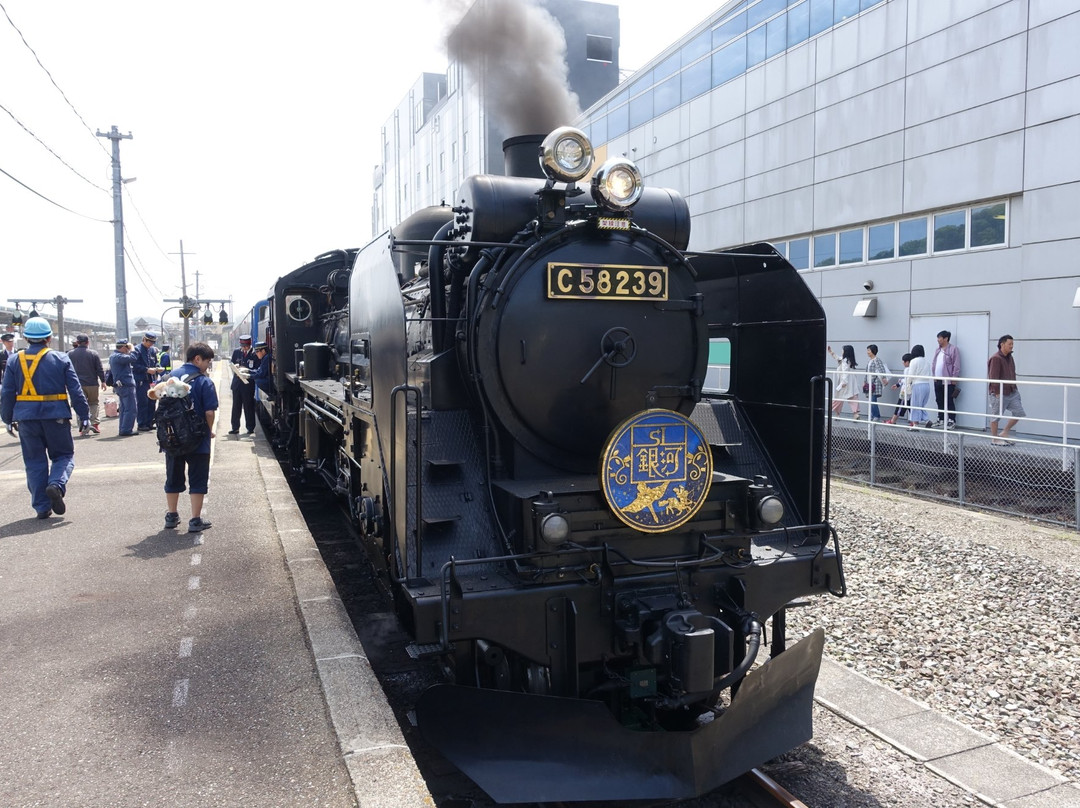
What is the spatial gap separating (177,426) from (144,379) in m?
8.28

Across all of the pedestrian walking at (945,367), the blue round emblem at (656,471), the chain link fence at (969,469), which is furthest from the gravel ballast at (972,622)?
the pedestrian walking at (945,367)

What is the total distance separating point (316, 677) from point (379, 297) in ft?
6.20

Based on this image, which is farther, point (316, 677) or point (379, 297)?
point (379, 297)

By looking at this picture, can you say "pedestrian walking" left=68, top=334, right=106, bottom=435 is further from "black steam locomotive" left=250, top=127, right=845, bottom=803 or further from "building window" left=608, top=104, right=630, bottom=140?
"building window" left=608, top=104, right=630, bottom=140

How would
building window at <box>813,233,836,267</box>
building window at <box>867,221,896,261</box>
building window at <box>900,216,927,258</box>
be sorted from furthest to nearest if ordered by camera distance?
building window at <box>813,233,836,267</box>, building window at <box>867,221,896,261</box>, building window at <box>900,216,927,258</box>

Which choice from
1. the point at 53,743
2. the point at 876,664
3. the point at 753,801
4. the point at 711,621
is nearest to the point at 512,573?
the point at 711,621

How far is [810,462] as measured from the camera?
411 cm

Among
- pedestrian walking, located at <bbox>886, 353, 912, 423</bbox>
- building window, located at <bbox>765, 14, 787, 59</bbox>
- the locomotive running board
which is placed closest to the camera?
the locomotive running board

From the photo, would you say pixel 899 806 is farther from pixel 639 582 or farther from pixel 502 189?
pixel 502 189

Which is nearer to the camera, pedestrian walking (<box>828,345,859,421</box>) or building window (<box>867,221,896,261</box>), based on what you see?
pedestrian walking (<box>828,345,859,421</box>)

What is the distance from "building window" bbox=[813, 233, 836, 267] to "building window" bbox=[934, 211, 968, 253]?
253 cm

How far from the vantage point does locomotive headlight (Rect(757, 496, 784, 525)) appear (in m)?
3.66

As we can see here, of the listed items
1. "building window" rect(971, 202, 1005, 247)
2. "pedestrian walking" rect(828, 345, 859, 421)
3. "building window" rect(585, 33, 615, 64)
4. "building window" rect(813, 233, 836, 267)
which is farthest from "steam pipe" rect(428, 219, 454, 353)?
"building window" rect(585, 33, 615, 64)

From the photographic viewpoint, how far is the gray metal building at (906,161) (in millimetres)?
11766
